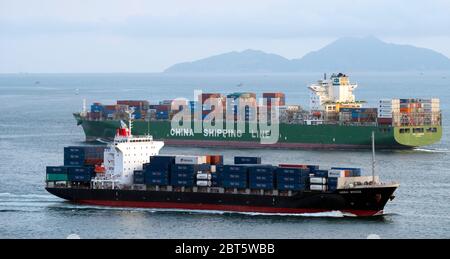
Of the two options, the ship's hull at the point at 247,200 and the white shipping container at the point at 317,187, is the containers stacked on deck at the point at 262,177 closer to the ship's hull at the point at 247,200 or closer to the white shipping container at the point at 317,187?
the ship's hull at the point at 247,200

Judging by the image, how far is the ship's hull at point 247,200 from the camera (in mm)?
39094

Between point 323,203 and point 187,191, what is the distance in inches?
230

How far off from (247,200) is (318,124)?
116ft

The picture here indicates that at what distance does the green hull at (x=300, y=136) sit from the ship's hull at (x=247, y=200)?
107 ft

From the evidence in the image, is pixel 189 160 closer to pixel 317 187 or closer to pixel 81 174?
pixel 81 174

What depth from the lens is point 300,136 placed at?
247ft

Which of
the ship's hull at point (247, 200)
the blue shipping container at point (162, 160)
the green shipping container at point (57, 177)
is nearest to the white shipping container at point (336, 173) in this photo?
the ship's hull at point (247, 200)

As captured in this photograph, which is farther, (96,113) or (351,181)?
(96,113)

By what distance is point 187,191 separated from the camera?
41406 mm

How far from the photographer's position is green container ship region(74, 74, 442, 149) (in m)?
72.0

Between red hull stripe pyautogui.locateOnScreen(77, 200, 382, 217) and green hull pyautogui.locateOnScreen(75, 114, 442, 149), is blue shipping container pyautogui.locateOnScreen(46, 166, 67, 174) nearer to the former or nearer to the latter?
red hull stripe pyautogui.locateOnScreen(77, 200, 382, 217)

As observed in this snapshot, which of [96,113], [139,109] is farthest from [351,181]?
[96,113]

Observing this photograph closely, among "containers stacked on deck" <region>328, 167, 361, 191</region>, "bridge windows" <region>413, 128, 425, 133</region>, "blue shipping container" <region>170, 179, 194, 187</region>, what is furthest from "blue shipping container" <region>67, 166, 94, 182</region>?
"bridge windows" <region>413, 128, 425, 133</region>
